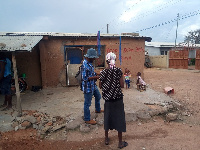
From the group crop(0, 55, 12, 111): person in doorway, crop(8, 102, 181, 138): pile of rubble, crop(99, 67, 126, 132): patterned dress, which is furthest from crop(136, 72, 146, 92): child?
crop(0, 55, 12, 111): person in doorway

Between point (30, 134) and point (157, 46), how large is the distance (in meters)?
22.4

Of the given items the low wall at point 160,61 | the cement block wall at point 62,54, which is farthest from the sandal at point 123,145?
the low wall at point 160,61

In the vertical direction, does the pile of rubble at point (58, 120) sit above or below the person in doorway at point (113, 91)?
below

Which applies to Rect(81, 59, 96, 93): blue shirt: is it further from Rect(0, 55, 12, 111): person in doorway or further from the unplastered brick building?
the unplastered brick building

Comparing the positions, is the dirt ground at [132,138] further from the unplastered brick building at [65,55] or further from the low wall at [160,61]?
the low wall at [160,61]

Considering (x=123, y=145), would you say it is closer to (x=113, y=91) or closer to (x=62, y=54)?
(x=113, y=91)

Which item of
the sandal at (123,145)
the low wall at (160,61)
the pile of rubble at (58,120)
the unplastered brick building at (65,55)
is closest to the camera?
the sandal at (123,145)

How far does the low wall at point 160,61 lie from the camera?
18.6m

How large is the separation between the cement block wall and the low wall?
11.8m

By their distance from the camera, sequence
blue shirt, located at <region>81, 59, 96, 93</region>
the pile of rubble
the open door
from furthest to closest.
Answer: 1. the open door
2. the pile of rubble
3. blue shirt, located at <region>81, 59, 96, 93</region>

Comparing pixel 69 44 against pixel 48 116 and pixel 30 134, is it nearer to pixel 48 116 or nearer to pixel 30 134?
pixel 48 116

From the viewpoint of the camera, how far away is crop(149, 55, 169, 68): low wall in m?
18.6

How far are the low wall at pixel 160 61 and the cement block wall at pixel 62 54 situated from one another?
11.8 metres

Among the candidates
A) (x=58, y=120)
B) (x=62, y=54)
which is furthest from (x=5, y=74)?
(x=62, y=54)
